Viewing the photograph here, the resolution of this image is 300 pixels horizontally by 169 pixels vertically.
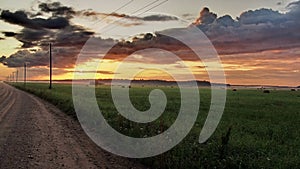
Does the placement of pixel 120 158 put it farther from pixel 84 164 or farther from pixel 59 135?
pixel 59 135

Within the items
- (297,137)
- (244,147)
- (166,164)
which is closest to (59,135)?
(166,164)

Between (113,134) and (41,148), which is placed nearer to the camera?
(41,148)

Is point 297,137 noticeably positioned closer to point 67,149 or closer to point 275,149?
point 275,149

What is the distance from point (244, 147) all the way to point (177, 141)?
2.44 meters

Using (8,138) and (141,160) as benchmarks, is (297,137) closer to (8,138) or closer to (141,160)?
(141,160)

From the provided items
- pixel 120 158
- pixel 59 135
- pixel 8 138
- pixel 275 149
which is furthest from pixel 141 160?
pixel 8 138

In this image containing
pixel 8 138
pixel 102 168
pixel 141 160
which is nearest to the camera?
pixel 102 168

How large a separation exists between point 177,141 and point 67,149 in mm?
4147

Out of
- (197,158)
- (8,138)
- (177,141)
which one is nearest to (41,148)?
(8,138)

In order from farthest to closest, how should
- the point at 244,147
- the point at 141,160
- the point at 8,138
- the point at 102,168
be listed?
the point at 8,138, the point at 244,147, the point at 141,160, the point at 102,168

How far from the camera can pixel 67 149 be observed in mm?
12516

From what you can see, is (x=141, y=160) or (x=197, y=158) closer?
(x=197, y=158)

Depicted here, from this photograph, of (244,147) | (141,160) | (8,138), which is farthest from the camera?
(8,138)

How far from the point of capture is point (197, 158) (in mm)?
10422
